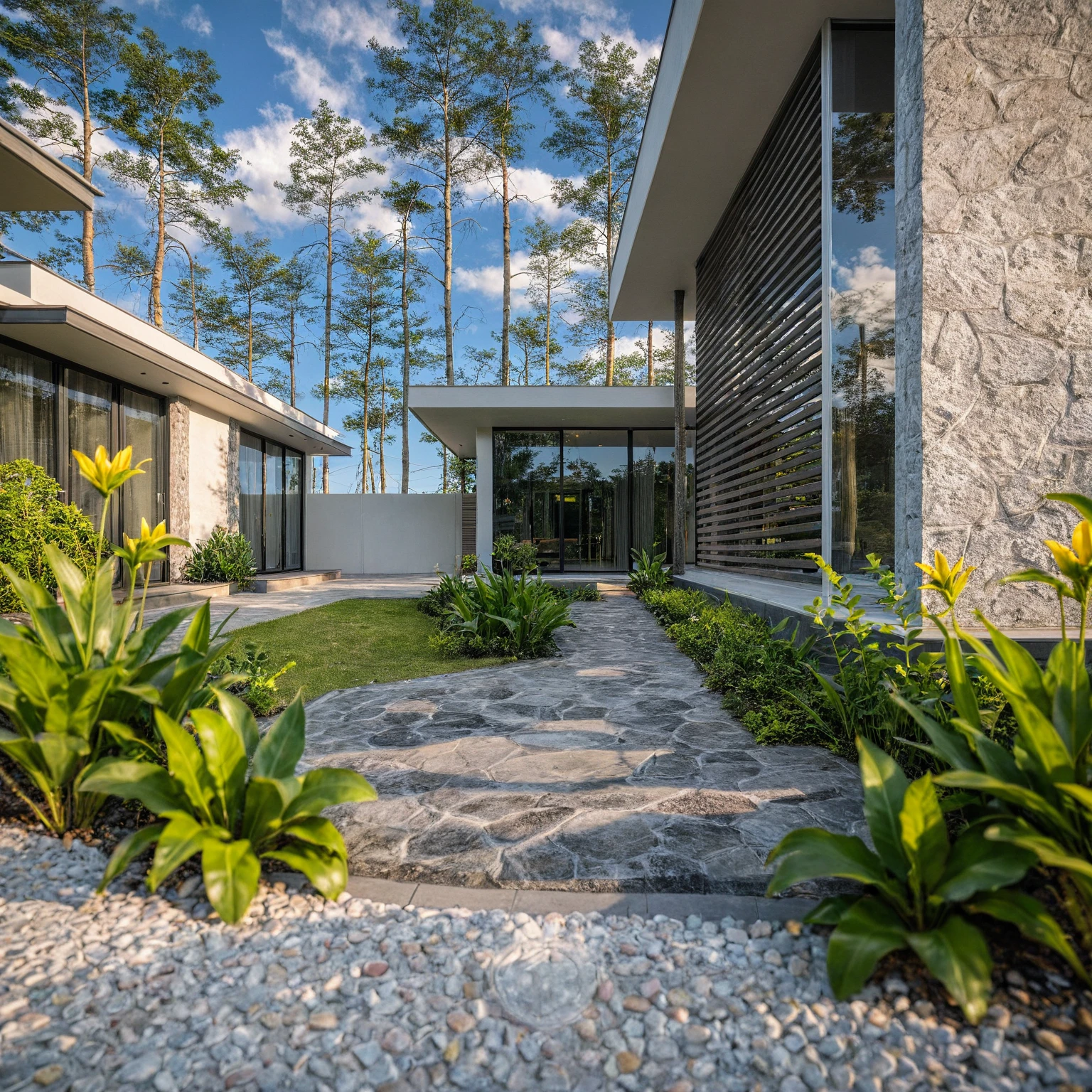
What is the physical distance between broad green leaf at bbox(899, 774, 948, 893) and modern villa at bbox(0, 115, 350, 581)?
856 cm

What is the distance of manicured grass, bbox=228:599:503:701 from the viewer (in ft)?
15.7

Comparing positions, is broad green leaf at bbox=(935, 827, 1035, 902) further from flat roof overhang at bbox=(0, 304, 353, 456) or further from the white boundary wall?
the white boundary wall

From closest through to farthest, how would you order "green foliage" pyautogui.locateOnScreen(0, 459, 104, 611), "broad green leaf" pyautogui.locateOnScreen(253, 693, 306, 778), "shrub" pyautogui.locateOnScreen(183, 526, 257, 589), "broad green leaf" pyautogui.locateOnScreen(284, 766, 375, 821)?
"broad green leaf" pyautogui.locateOnScreen(284, 766, 375, 821)
"broad green leaf" pyautogui.locateOnScreen(253, 693, 306, 778)
"green foliage" pyautogui.locateOnScreen(0, 459, 104, 611)
"shrub" pyautogui.locateOnScreen(183, 526, 257, 589)

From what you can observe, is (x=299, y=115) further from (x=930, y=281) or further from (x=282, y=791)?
(x=282, y=791)

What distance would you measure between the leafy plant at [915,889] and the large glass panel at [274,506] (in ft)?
47.0

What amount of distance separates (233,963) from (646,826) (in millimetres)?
1338

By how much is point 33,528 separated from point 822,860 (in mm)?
7433

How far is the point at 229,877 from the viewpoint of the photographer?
1597mm

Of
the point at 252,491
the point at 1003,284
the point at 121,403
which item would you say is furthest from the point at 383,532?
the point at 1003,284

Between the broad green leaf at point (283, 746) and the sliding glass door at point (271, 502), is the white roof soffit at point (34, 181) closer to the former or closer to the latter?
the sliding glass door at point (271, 502)

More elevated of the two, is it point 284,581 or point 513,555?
point 513,555

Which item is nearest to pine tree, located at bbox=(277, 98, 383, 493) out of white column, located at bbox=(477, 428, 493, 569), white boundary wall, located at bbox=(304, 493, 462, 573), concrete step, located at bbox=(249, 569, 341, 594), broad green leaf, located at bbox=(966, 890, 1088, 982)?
white boundary wall, located at bbox=(304, 493, 462, 573)

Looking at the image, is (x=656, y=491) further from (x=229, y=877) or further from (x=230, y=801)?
(x=229, y=877)

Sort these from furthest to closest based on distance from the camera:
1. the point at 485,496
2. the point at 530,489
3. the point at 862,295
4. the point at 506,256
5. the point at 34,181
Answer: the point at 506,256 < the point at 530,489 < the point at 485,496 < the point at 34,181 < the point at 862,295
